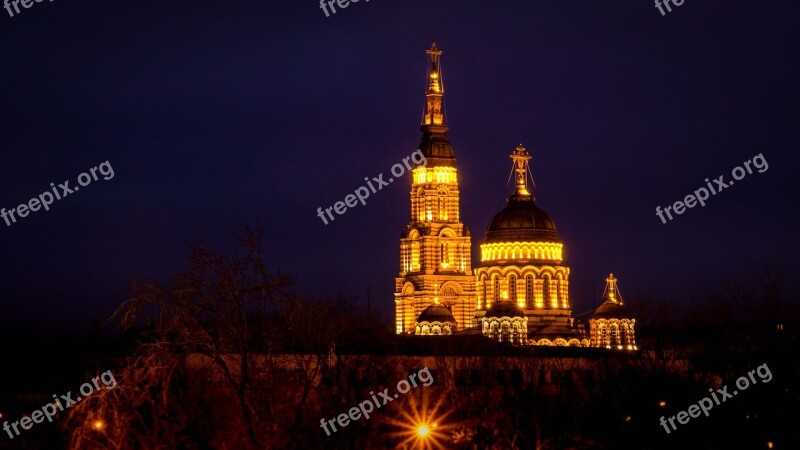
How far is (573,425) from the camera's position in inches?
2030

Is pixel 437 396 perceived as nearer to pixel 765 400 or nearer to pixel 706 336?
pixel 765 400

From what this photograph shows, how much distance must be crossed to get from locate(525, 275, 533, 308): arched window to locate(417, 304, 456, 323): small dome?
11.1 meters

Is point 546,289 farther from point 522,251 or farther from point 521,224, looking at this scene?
point 521,224

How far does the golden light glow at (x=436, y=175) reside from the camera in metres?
120

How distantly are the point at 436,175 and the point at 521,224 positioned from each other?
9.91 meters

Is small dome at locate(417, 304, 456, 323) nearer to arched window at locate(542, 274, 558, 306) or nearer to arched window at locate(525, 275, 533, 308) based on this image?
arched window at locate(525, 275, 533, 308)

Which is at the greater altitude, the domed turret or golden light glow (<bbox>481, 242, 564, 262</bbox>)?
golden light glow (<bbox>481, 242, 564, 262</bbox>)

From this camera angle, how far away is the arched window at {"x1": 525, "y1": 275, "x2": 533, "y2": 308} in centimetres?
12301

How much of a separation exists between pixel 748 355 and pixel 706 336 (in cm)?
1260

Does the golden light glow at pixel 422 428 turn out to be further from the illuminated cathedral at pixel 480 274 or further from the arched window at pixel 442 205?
the arched window at pixel 442 205

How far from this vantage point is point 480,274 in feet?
411

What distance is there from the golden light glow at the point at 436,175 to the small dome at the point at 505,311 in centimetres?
1163

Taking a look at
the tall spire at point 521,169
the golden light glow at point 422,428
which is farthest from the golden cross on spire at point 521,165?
the golden light glow at point 422,428

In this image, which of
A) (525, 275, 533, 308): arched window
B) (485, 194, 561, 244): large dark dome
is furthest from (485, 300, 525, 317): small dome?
(485, 194, 561, 244): large dark dome
